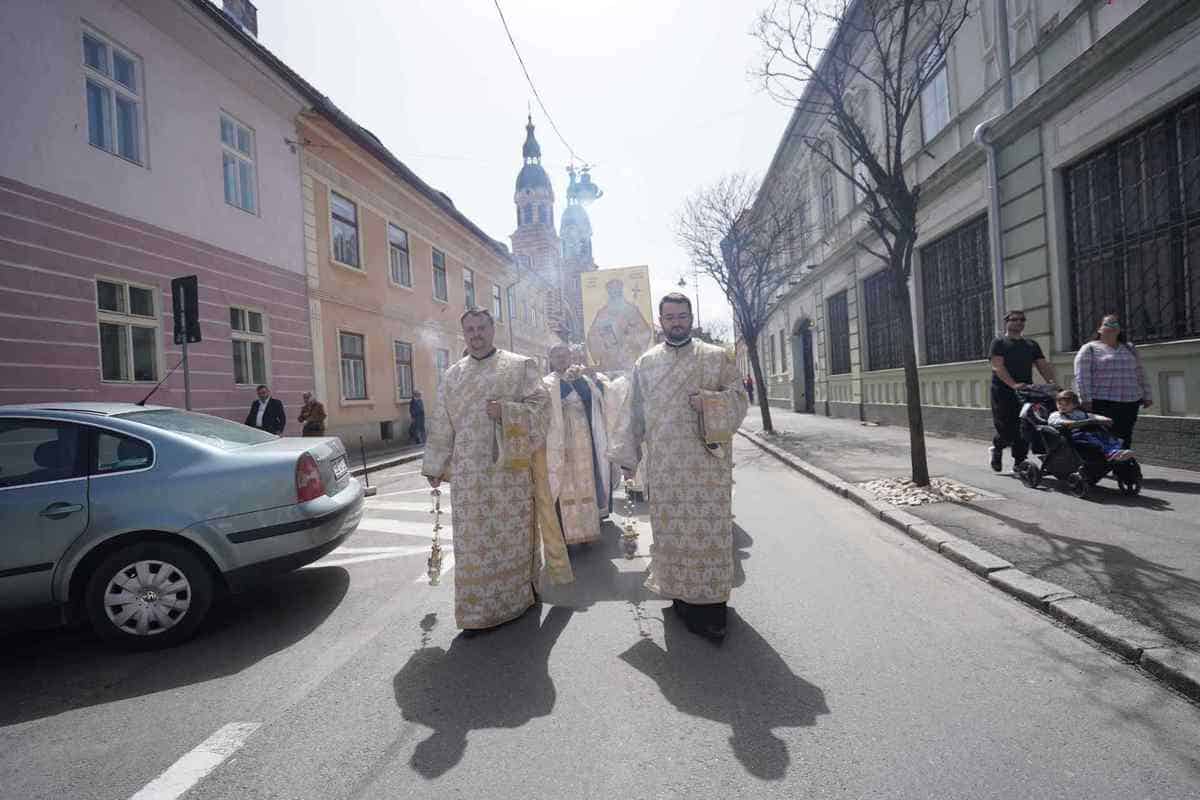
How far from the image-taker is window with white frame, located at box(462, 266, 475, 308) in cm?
2569

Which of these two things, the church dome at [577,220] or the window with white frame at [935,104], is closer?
the window with white frame at [935,104]

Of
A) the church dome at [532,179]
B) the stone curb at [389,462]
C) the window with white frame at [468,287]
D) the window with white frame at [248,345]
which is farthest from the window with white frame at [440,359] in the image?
the church dome at [532,179]

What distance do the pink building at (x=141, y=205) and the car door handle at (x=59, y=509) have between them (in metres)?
6.46

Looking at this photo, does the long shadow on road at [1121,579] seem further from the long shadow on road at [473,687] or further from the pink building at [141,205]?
the pink building at [141,205]

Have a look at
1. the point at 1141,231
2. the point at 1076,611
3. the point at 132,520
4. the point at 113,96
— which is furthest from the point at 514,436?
the point at 113,96

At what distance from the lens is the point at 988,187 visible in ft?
35.2

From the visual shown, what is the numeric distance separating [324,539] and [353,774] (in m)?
2.19

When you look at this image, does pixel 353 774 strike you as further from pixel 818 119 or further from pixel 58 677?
pixel 818 119

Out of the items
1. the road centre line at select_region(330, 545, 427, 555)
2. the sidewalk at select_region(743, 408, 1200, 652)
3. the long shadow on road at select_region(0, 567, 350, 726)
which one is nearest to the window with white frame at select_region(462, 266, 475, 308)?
the sidewalk at select_region(743, 408, 1200, 652)

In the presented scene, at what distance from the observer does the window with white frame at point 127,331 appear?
9.83m

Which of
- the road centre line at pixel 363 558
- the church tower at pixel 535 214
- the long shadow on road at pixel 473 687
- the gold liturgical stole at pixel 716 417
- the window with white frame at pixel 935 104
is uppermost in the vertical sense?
the church tower at pixel 535 214


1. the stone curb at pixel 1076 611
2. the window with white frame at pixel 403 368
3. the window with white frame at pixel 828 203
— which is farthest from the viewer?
the window with white frame at pixel 828 203

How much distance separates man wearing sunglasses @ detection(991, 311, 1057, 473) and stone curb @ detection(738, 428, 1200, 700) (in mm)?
2434

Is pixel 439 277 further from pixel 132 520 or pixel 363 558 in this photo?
pixel 132 520
